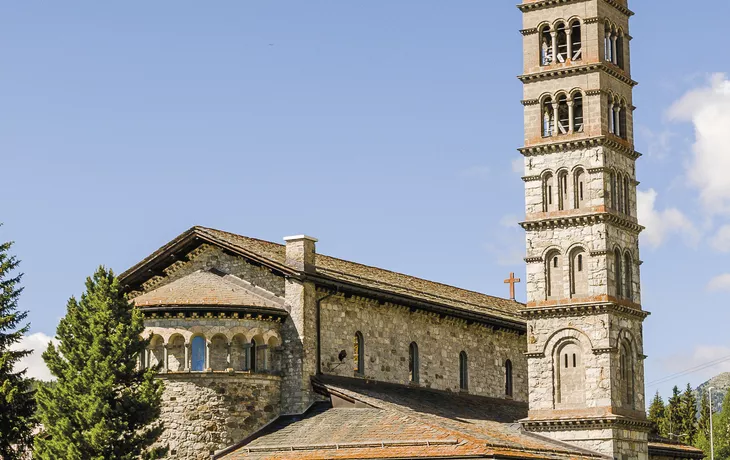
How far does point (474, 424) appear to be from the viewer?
51344 mm

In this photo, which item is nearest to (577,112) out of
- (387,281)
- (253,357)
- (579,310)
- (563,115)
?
(563,115)

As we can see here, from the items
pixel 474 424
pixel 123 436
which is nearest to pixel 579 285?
pixel 474 424

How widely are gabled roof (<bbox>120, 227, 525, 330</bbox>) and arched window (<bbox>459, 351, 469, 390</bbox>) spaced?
72.8 inches

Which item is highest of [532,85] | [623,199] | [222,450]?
[532,85]

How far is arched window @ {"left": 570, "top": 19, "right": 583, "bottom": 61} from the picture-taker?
5367 centimetres

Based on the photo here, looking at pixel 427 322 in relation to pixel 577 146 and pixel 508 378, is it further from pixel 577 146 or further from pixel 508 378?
pixel 577 146

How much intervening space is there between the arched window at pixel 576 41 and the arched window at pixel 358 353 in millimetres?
14290

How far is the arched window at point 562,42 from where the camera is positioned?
178 feet

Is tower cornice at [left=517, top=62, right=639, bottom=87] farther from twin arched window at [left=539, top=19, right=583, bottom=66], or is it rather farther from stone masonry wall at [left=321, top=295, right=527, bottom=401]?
stone masonry wall at [left=321, top=295, right=527, bottom=401]

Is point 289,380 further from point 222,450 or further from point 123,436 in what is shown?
point 123,436

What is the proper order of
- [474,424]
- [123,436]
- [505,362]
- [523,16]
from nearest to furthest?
[123,436], [474,424], [523,16], [505,362]

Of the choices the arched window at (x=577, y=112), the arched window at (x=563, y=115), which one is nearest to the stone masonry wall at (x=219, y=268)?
the arched window at (x=563, y=115)

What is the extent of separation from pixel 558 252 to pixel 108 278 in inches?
708

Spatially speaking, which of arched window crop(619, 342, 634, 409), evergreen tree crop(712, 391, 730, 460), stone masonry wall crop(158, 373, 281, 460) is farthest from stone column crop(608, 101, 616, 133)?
evergreen tree crop(712, 391, 730, 460)
